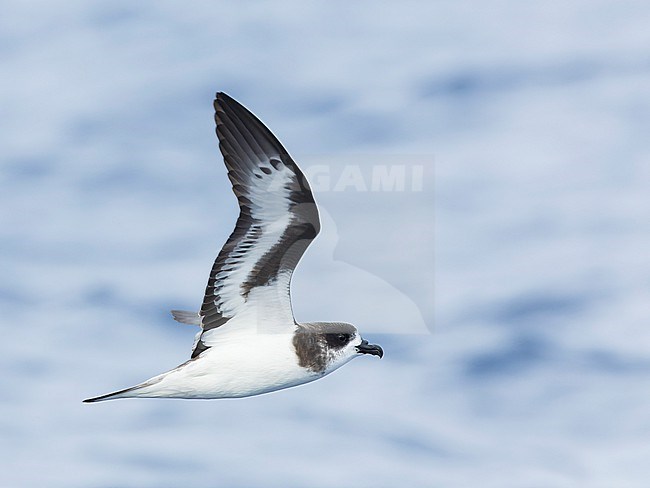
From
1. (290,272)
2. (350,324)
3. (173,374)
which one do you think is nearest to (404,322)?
(350,324)

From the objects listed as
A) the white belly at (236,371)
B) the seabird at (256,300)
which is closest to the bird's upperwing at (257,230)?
the seabird at (256,300)

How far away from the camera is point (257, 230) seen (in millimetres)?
18469

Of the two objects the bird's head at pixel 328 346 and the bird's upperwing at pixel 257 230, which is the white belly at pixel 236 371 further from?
the bird's upperwing at pixel 257 230

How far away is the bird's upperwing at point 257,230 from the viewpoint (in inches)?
707

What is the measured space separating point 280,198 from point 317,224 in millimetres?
671

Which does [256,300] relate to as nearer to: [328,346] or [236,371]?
[236,371]

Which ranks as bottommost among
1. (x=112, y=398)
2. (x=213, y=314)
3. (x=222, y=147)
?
(x=112, y=398)

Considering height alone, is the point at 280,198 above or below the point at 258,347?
above

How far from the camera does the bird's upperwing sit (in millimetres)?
17969

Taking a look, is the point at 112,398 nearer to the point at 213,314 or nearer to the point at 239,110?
the point at 213,314

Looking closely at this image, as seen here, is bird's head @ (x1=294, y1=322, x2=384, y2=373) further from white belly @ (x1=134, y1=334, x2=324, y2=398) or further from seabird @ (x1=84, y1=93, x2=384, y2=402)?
white belly @ (x1=134, y1=334, x2=324, y2=398)

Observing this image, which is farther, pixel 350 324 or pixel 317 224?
pixel 350 324

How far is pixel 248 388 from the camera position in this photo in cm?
1909

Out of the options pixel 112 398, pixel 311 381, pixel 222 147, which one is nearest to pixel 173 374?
pixel 112 398
